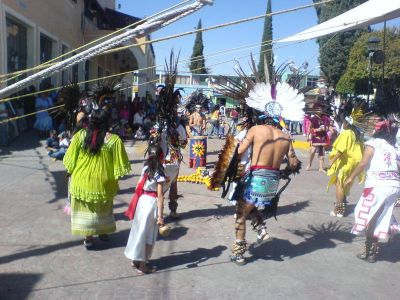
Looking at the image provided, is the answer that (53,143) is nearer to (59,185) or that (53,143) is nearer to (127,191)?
(59,185)

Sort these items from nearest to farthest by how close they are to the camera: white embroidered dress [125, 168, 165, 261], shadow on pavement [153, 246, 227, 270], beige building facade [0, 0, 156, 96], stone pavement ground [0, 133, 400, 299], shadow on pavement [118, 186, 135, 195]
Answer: stone pavement ground [0, 133, 400, 299]
white embroidered dress [125, 168, 165, 261]
shadow on pavement [153, 246, 227, 270]
shadow on pavement [118, 186, 135, 195]
beige building facade [0, 0, 156, 96]

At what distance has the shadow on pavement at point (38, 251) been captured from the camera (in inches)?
177

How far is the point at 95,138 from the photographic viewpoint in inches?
183

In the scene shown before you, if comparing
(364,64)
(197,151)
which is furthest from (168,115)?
(364,64)

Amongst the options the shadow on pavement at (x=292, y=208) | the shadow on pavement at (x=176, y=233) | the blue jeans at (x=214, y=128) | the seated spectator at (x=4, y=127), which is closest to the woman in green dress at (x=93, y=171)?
the shadow on pavement at (x=176, y=233)

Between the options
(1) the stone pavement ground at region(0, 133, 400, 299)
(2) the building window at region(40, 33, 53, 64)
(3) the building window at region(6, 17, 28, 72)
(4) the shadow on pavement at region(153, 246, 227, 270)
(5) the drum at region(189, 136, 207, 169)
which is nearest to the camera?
(1) the stone pavement ground at region(0, 133, 400, 299)

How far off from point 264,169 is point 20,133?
10450 mm

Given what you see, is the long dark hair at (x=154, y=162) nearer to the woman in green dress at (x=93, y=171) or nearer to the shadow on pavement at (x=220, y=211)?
the woman in green dress at (x=93, y=171)

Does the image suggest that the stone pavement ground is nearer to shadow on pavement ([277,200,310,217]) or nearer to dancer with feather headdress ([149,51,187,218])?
shadow on pavement ([277,200,310,217])

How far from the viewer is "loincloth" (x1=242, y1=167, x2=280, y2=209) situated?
4.66 metres

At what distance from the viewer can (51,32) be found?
51.8ft

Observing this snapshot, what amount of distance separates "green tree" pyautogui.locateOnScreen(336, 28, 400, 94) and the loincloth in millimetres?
19753

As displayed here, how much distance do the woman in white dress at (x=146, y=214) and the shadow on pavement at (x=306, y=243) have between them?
124 centimetres

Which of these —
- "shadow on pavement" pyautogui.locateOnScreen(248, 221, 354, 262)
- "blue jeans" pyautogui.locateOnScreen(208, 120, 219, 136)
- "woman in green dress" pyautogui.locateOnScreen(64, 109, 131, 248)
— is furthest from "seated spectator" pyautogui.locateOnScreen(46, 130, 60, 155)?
"blue jeans" pyautogui.locateOnScreen(208, 120, 219, 136)
